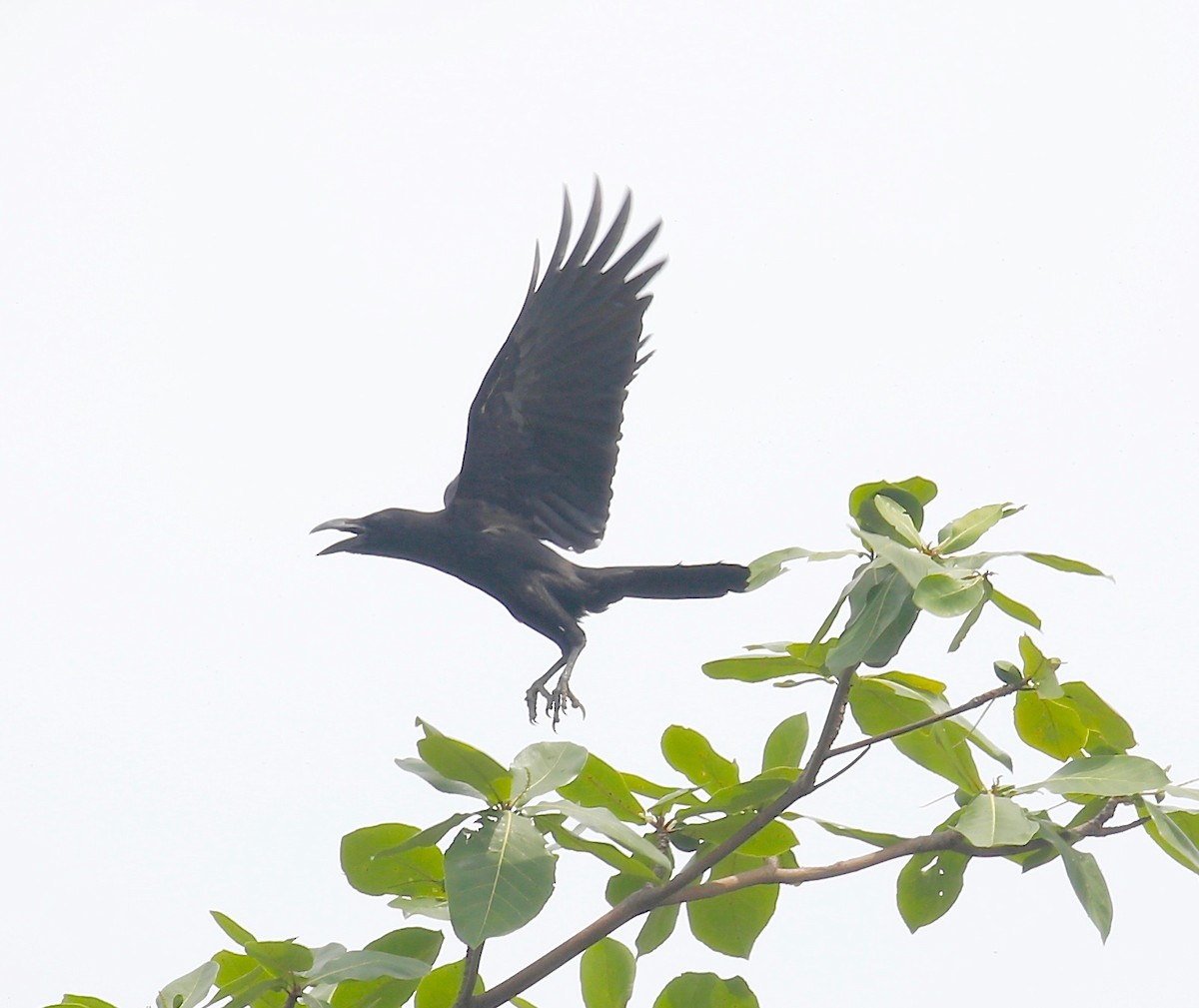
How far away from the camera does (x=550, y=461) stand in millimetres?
4676

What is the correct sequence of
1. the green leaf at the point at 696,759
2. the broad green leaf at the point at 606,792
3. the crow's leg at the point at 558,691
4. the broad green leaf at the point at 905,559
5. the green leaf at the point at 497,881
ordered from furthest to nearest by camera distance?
the crow's leg at the point at 558,691 → the green leaf at the point at 696,759 → the broad green leaf at the point at 606,792 → the broad green leaf at the point at 905,559 → the green leaf at the point at 497,881

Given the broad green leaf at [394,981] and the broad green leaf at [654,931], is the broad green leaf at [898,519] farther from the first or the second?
the broad green leaf at [394,981]

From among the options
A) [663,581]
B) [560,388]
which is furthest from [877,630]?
[560,388]

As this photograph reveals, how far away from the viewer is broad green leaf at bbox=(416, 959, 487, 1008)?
2.21 m

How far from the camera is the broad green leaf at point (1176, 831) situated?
82.9 inches

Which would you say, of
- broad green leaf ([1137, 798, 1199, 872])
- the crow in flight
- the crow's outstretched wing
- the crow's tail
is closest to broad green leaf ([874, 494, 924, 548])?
broad green leaf ([1137, 798, 1199, 872])

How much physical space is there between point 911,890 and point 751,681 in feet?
1.48

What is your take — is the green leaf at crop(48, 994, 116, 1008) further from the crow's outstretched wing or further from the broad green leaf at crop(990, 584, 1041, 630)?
the crow's outstretched wing

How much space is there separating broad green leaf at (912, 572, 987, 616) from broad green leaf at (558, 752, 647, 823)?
1.84 ft

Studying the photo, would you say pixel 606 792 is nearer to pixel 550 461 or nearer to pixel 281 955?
pixel 281 955

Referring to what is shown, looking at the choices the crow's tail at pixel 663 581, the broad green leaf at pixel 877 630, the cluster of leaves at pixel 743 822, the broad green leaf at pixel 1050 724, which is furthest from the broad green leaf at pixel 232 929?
the crow's tail at pixel 663 581

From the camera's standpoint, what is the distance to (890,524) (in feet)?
7.05

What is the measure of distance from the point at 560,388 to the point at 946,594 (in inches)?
110

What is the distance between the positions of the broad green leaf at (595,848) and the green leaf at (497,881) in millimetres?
52
